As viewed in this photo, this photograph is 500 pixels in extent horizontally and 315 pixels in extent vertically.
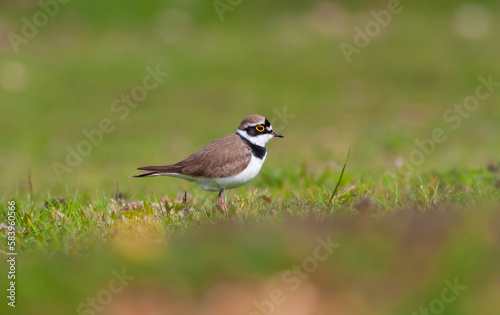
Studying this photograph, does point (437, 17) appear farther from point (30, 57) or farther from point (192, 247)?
point (192, 247)

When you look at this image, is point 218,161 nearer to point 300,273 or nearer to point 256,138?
point 256,138

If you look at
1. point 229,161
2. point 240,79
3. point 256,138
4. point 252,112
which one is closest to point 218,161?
point 229,161

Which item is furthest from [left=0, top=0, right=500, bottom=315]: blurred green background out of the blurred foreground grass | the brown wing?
the brown wing

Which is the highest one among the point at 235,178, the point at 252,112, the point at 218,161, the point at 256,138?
the point at 256,138

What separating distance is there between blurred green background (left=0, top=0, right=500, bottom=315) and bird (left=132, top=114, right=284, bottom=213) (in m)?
0.97

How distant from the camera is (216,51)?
21.7m

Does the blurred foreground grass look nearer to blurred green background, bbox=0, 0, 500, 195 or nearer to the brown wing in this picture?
the brown wing

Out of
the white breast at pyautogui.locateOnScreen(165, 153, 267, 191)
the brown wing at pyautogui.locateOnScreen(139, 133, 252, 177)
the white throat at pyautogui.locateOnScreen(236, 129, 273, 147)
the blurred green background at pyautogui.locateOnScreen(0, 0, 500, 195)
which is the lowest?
the blurred green background at pyautogui.locateOnScreen(0, 0, 500, 195)

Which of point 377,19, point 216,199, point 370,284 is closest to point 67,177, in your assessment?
point 216,199

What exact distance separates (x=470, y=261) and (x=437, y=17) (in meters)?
18.7

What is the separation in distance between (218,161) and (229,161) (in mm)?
120

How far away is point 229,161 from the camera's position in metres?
7.35

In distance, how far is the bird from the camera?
7.37m

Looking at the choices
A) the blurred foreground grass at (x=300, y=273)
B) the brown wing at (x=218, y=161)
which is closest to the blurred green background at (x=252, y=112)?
the blurred foreground grass at (x=300, y=273)
